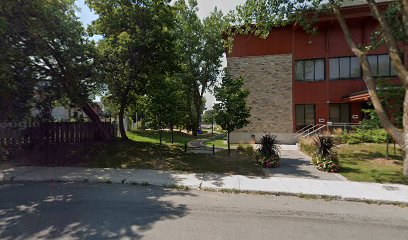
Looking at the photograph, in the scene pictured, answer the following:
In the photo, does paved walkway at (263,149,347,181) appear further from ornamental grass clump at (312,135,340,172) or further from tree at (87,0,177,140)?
tree at (87,0,177,140)

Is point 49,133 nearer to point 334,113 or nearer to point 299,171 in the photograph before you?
point 299,171

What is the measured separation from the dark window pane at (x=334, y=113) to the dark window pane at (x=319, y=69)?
7.95 ft

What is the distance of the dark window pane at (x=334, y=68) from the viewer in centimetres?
2056

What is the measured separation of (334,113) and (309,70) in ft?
12.8

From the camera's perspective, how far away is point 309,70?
21.1m

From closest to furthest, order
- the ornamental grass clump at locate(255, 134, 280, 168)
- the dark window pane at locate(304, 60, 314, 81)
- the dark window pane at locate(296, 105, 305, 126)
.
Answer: the ornamental grass clump at locate(255, 134, 280, 168) < the dark window pane at locate(304, 60, 314, 81) < the dark window pane at locate(296, 105, 305, 126)

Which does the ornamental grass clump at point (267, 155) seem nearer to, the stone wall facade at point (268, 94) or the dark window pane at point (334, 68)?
the stone wall facade at point (268, 94)

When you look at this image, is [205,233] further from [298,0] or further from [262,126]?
[262,126]

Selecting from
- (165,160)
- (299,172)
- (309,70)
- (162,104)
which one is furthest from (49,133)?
(309,70)

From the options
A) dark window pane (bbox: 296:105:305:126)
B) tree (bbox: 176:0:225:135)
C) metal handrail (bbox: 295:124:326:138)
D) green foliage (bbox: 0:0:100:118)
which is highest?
tree (bbox: 176:0:225:135)

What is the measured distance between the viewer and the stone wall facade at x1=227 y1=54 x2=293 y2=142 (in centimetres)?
2122

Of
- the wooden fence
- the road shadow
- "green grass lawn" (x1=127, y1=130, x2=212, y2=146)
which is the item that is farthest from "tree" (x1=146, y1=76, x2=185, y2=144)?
"green grass lawn" (x1=127, y1=130, x2=212, y2=146)

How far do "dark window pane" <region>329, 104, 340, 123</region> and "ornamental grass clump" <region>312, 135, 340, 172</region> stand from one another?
11012mm

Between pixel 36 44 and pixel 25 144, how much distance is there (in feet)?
16.9
